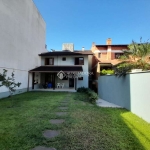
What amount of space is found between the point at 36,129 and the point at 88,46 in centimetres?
3219

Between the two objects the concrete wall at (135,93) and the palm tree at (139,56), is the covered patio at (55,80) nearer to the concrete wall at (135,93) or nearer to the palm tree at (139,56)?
the palm tree at (139,56)

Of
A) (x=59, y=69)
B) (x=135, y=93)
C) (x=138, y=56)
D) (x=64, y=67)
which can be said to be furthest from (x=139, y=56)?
(x=64, y=67)

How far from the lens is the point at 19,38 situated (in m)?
15.3

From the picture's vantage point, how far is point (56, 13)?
20.0 meters

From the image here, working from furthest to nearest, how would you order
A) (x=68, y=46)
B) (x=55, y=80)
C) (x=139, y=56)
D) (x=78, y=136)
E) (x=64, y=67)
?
(x=68, y=46) < (x=55, y=80) < (x=64, y=67) < (x=139, y=56) < (x=78, y=136)

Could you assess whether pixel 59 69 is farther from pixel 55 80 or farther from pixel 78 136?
pixel 78 136

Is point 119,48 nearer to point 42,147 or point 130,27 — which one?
point 130,27

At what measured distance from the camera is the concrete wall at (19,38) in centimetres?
1234

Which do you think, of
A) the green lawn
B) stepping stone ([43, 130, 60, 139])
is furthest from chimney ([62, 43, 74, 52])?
stepping stone ([43, 130, 60, 139])

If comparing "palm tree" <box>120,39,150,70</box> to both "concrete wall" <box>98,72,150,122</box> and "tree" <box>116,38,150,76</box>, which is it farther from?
"concrete wall" <box>98,72,150,122</box>

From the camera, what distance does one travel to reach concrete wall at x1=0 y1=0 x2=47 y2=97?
1234 centimetres

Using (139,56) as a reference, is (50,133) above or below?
below

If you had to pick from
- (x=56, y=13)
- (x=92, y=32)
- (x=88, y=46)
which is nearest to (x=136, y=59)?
(x=56, y=13)

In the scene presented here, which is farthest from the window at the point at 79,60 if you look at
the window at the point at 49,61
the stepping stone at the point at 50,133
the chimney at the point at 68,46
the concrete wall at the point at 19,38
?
the stepping stone at the point at 50,133
